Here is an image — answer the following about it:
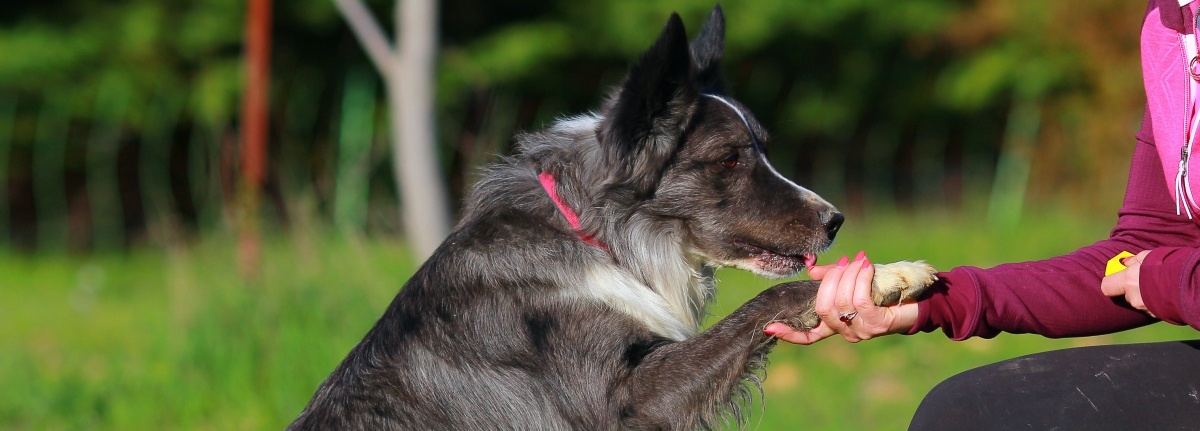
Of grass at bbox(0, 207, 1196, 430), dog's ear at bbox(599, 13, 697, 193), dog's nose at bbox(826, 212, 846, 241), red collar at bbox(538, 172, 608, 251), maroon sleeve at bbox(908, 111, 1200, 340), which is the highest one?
dog's ear at bbox(599, 13, 697, 193)

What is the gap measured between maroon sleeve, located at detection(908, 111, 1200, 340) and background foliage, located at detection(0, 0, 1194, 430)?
254cm

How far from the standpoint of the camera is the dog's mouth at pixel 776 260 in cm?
362

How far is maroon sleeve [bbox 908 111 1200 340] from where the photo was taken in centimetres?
293

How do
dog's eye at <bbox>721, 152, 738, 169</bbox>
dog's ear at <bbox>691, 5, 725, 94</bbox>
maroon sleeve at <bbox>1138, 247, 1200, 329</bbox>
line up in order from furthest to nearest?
dog's ear at <bbox>691, 5, 725, 94</bbox> → dog's eye at <bbox>721, 152, 738, 169</bbox> → maroon sleeve at <bbox>1138, 247, 1200, 329</bbox>

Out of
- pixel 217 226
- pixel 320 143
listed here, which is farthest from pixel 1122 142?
pixel 217 226

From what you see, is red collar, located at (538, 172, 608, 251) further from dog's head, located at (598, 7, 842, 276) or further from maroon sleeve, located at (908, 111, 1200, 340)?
maroon sleeve, located at (908, 111, 1200, 340)

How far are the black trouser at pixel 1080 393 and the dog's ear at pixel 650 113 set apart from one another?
112 centimetres

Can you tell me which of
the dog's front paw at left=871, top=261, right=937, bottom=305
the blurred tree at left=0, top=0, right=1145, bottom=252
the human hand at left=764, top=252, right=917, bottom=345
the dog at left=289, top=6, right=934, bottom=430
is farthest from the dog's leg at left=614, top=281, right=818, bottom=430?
the blurred tree at left=0, top=0, right=1145, bottom=252

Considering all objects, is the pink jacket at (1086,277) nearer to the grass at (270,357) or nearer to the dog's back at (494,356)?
the dog's back at (494,356)

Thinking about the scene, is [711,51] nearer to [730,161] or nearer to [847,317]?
[730,161]

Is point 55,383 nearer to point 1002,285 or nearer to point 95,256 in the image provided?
point 1002,285

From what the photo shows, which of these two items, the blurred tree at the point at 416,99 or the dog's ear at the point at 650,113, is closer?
the dog's ear at the point at 650,113

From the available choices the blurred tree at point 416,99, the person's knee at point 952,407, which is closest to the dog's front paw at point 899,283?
the person's knee at point 952,407

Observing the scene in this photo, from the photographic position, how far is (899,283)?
2.84 metres
